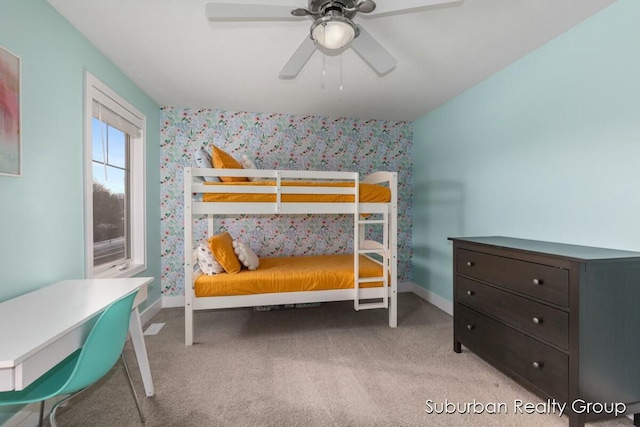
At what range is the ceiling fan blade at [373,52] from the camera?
1659 millimetres

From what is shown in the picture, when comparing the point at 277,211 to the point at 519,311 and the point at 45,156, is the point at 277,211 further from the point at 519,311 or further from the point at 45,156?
the point at 519,311

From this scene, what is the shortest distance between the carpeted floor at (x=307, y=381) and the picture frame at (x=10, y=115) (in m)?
1.44

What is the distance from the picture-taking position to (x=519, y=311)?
1753mm

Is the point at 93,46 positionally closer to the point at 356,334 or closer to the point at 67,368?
the point at 67,368

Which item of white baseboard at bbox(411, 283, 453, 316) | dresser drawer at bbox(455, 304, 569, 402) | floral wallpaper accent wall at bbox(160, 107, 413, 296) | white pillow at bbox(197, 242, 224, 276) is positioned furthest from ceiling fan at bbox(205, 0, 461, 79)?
white baseboard at bbox(411, 283, 453, 316)

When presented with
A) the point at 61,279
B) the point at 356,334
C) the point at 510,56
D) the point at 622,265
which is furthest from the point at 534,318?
the point at 61,279

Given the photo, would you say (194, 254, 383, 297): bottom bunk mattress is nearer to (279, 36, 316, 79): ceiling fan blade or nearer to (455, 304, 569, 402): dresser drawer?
(455, 304, 569, 402): dresser drawer

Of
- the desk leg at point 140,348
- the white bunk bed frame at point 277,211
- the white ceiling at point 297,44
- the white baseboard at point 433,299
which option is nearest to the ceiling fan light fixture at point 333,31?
the white ceiling at point 297,44

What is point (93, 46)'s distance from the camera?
84.7 inches

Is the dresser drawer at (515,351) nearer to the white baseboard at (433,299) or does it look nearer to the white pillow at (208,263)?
the white baseboard at (433,299)

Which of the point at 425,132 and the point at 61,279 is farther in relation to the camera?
the point at 425,132

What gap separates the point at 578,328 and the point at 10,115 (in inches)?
121

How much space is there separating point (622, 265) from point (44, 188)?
3244 mm

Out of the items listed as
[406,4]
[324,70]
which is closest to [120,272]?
[324,70]
